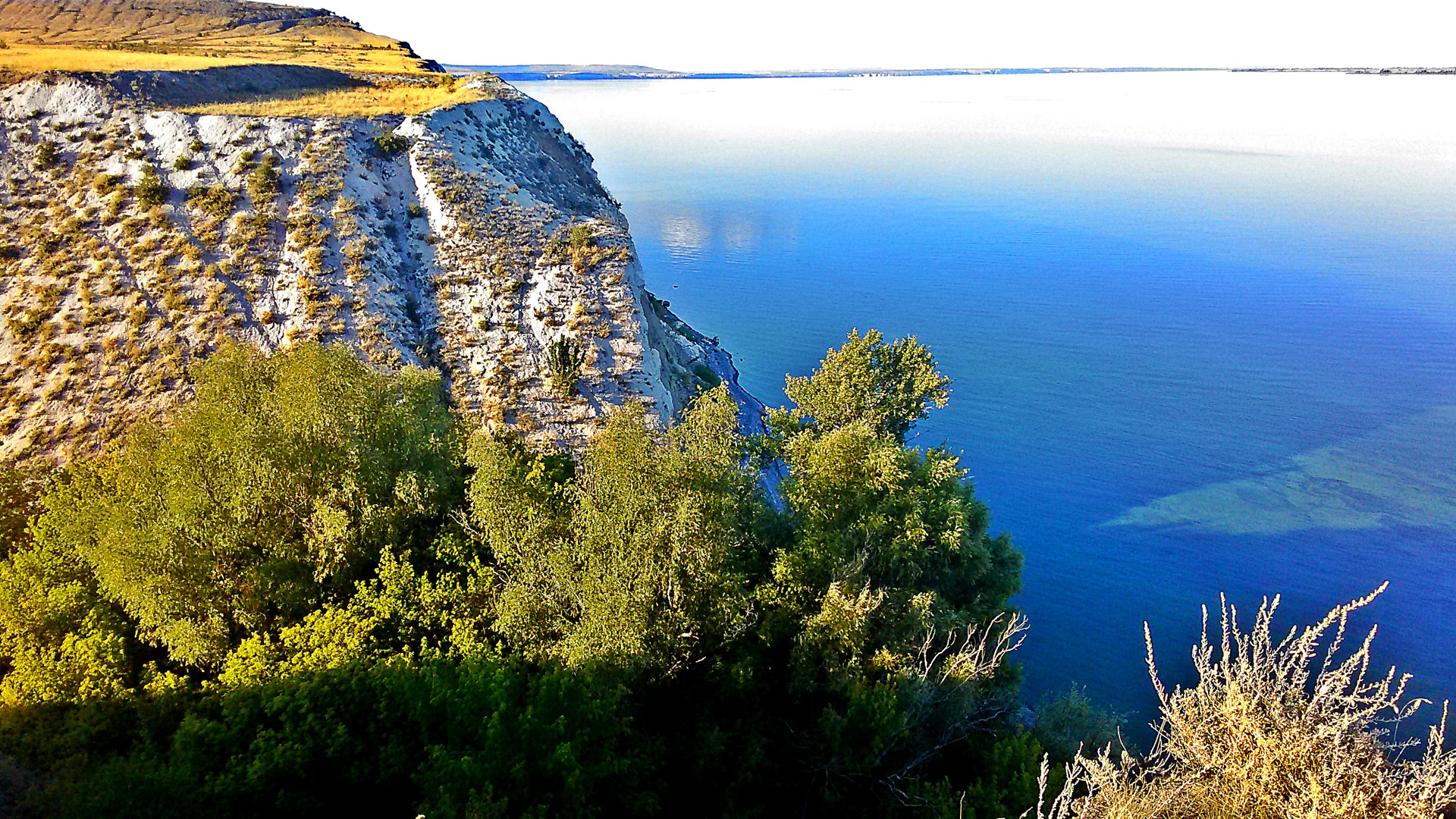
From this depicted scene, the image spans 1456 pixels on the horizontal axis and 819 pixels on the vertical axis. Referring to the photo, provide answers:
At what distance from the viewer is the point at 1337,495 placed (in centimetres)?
4038

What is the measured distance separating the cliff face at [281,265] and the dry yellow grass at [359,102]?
1.19 metres

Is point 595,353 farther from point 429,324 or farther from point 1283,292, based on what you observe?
point 1283,292

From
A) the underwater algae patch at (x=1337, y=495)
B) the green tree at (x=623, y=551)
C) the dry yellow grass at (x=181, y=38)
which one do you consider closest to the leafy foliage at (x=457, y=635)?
the green tree at (x=623, y=551)

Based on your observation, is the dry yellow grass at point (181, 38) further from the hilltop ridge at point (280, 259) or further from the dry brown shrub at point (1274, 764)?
the dry brown shrub at point (1274, 764)

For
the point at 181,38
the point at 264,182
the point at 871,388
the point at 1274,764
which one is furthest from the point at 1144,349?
the point at 181,38

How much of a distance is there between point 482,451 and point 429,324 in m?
18.9

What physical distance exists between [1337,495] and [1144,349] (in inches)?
747

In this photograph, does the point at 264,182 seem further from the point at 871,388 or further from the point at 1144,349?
the point at 1144,349

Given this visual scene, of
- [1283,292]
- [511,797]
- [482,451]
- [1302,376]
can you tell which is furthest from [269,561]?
[1283,292]

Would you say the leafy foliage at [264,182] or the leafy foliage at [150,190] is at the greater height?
the leafy foliage at [264,182]

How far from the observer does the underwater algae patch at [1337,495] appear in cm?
3831

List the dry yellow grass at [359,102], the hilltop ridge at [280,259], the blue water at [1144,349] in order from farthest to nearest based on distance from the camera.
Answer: the dry yellow grass at [359,102] < the blue water at [1144,349] < the hilltop ridge at [280,259]

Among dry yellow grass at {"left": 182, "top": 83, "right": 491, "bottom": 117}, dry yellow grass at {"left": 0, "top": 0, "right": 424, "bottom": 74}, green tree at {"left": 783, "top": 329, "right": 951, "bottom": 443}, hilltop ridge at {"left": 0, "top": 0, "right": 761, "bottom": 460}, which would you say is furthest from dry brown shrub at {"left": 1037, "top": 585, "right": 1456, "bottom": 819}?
dry yellow grass at {"left": 0, "top": 0, "right": 424, "bottom": 74}

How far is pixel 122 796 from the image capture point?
38.1 feet
